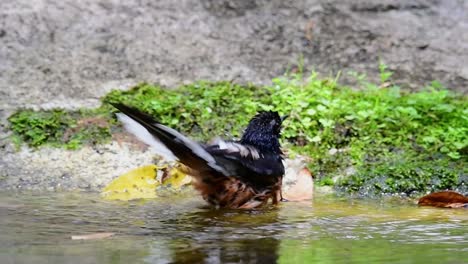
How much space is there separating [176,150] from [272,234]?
0.91 metres

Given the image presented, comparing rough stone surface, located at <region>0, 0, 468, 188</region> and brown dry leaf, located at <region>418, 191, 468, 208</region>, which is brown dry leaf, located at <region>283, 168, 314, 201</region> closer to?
brown dry leaf, located at <region>418, 191, 468, 208</region>

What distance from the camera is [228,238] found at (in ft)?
12.5

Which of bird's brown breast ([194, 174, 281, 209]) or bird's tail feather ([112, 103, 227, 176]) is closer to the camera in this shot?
bird's tail feather ([112, 103, 227, 176])

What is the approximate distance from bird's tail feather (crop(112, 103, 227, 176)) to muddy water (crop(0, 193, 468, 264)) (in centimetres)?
31

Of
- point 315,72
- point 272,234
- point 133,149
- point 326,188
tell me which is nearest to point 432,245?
point 272,234

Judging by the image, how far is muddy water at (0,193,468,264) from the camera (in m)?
3.31

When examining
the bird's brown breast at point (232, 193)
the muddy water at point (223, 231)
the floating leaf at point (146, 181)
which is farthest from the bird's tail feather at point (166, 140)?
the floating leaf at point (146, 181)

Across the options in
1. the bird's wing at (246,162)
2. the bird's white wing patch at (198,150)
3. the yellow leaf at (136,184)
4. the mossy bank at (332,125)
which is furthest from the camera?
the mossy bank at (332,125)

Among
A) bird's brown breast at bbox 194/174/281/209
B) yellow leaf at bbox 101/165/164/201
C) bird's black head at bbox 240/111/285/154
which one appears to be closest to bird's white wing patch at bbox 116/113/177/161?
bird's brown breast at bbox 194/174/281/209

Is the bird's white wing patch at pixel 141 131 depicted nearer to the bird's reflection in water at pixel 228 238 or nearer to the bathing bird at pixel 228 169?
the bathing bird at pixel 228 169

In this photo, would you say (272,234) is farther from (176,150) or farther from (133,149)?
(133,149)

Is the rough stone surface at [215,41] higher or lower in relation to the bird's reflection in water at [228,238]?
higher

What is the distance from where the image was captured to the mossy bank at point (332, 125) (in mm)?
5723

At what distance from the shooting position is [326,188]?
5699 mm
